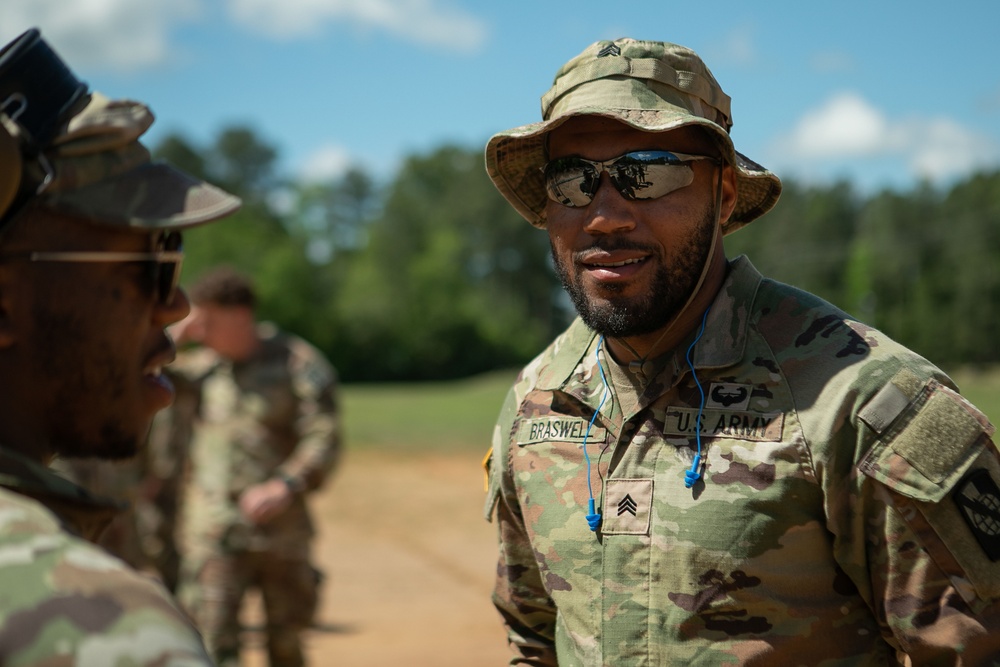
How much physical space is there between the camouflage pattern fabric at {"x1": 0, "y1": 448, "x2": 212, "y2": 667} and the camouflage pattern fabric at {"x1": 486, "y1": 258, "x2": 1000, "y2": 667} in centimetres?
149

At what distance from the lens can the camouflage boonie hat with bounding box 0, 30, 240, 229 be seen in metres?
1.93

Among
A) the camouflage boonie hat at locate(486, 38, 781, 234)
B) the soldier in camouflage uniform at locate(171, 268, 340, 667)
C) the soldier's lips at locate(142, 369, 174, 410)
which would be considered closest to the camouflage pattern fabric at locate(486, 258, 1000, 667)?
the camouflage boonie hat at locate(486, 38, 781, 234)

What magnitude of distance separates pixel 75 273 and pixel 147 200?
0.69ft

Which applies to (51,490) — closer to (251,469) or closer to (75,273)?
(75,273)

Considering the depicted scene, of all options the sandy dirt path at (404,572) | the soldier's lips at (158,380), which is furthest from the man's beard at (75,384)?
the sandy dirt path at (404,572)

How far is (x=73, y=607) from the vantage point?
145 centimetres

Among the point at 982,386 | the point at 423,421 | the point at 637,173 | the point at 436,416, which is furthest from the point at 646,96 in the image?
the point at 982,386

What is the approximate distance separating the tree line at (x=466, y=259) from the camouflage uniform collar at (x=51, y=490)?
1606 inches

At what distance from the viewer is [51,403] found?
1.98 metres

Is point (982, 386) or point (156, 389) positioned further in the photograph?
point (982, 386)

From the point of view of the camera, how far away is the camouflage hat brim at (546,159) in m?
2.87

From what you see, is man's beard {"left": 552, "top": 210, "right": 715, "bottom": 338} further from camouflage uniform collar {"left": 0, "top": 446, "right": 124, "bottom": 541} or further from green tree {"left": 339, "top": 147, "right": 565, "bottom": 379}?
green tree {"left": 339, "top": 147, "right": 565, "bottom": 379}

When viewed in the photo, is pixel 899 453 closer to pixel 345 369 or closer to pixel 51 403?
pixel 51 403

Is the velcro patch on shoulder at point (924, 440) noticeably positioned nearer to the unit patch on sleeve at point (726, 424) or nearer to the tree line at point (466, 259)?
the unit patch on sleeve at point (726, 424)
